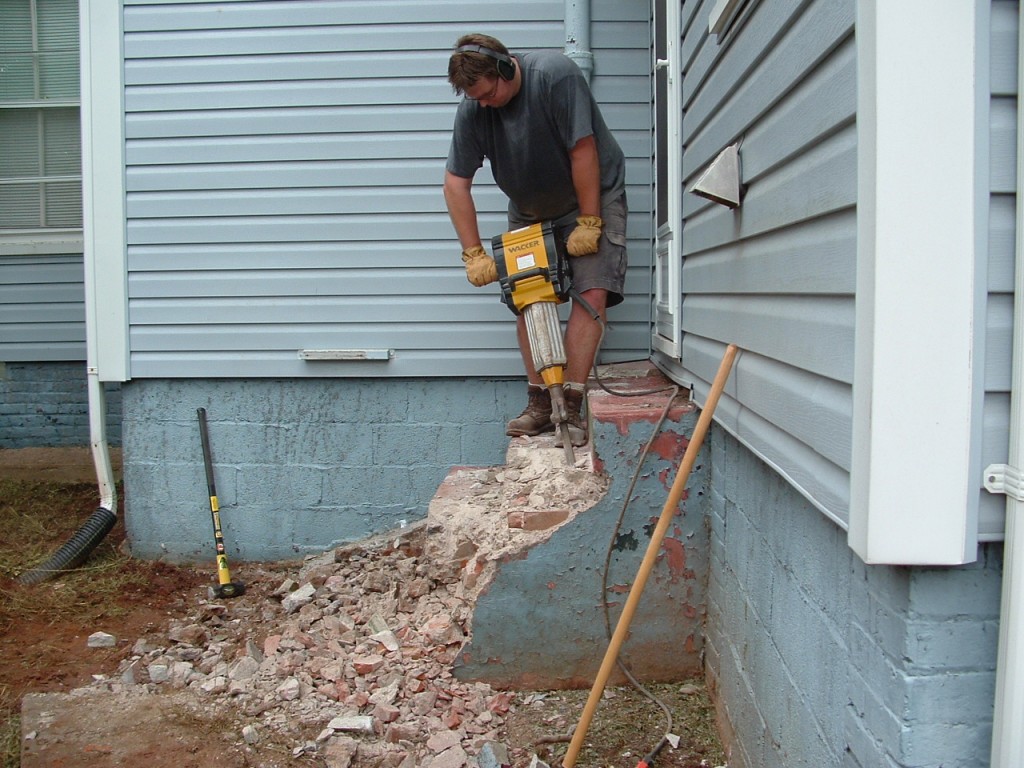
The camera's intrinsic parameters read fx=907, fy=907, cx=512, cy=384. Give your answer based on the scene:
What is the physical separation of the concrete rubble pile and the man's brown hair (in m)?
1.59

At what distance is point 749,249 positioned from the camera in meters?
2.66

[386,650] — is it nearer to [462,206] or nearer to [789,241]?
[462,206]

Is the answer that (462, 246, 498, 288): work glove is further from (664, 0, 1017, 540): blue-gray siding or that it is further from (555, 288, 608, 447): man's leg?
(664, 0, 1017, 540): blue-gray siding

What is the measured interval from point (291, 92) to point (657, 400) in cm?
279

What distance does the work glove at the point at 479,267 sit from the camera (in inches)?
164

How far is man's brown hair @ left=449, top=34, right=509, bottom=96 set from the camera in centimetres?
366

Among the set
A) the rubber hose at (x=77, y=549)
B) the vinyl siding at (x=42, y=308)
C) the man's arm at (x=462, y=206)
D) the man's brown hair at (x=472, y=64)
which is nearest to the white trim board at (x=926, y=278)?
the man's brown hair at (x=472, y=64)

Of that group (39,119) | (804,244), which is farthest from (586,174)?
(39,119)

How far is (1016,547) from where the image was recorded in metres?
1.44

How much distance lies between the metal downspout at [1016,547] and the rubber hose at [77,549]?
4.82 m

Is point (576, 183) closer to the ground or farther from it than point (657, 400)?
farther from it

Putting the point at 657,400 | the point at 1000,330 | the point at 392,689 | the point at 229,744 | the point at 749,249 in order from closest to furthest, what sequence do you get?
the point at 1000,330 < the point at 749,249 < the point at 229,744 < the point at 392,689 < the point at 657,400

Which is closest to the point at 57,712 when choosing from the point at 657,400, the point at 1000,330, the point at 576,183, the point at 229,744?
the point at 229,744

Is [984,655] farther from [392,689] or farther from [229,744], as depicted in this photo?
[229,744]
